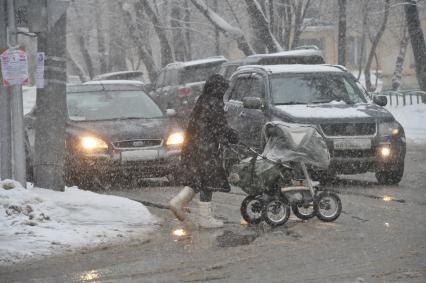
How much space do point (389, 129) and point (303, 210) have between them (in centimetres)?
359

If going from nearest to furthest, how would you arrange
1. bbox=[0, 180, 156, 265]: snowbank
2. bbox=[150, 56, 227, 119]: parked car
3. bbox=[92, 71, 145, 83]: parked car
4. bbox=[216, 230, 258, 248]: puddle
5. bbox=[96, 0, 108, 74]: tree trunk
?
bbox=[0, 180, 156, 265]: snowbank, bbox=[216, 230, 258, 248]: puddle, bbox=[150, 56, 227, 119]: parked car, bbox=[92, 71, 145, 83]: parked car, bbox=[96, 0, 108, 74]: tree trunk

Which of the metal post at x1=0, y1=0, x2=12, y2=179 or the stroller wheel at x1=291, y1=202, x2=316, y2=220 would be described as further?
the metal post at x1=0, y1=0, x2=12, y2=179

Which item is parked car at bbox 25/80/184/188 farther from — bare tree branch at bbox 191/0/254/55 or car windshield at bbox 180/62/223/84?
bare tree branch at bbox 191/0/254/55

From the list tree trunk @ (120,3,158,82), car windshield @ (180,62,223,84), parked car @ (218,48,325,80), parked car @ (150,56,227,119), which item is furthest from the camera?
tree trunk @ (120,3,158,82)

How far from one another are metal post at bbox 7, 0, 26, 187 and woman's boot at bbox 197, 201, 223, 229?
2.11m

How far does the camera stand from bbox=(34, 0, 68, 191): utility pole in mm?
10820

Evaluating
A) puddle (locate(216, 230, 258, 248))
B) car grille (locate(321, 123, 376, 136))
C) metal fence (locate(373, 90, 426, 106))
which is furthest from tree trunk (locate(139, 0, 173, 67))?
puddle (locate(216, 230, 258, 248))

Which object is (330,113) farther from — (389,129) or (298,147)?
(298,147)

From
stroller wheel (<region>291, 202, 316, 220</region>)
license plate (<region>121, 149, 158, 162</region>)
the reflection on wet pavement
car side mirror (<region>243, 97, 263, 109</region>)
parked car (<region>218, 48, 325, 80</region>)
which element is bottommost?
the reflection on wet pavement

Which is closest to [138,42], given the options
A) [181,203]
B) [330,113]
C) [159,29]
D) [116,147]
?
[159,29]

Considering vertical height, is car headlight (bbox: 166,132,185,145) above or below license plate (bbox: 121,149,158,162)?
above

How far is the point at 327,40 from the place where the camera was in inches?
2269

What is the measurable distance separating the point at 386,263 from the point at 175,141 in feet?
21.8

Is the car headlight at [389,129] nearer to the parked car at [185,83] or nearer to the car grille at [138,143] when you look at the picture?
the car grille at [138,143]
